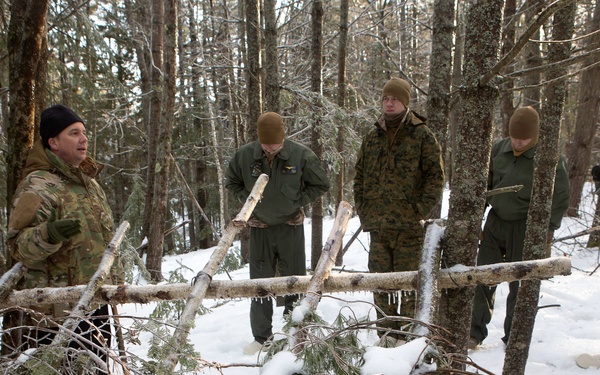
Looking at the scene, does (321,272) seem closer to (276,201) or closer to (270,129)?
(276,201)

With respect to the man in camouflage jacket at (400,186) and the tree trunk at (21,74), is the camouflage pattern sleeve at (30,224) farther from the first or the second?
the man in camouflage jacket at (400,186)

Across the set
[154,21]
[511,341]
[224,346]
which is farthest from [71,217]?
[154,21]

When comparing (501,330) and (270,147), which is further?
(501,330)

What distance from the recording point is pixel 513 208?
428 centimetres

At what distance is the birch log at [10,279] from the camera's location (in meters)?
2.64

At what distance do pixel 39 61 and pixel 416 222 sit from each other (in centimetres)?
376

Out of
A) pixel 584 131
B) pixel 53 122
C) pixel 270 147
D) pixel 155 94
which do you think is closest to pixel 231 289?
pixel 53 122

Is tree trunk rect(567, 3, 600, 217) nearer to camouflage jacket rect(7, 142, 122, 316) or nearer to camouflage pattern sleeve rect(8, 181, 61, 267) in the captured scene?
camouflage jacket rect(7, 142, 122, 316)

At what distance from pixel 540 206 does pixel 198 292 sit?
2.72 m

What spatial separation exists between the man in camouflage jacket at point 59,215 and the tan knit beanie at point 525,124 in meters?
3.93

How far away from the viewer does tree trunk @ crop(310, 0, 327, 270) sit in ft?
23.5

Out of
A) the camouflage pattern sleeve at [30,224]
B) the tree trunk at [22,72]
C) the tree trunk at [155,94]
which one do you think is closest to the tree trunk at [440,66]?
the camouflage pattern sleeve at [30,224]

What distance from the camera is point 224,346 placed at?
444cm

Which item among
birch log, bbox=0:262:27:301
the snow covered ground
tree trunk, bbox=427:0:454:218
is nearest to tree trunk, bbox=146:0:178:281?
the snow covered ground
